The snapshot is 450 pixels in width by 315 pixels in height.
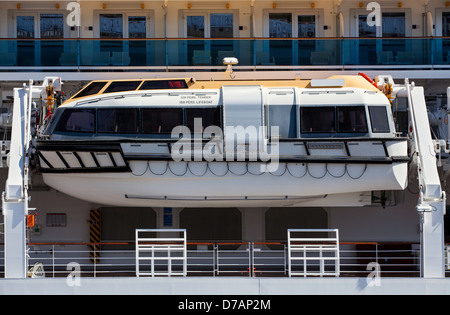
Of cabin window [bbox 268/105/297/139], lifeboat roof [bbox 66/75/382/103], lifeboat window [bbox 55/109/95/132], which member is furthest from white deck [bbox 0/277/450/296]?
lifeboat roof [bbox 66/75/382/103]

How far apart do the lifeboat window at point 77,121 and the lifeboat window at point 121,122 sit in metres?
0.14

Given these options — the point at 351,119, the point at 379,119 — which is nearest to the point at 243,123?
the point at 351,119

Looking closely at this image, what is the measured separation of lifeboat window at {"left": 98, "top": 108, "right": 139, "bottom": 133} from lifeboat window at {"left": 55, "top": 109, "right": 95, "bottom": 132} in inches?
5.6

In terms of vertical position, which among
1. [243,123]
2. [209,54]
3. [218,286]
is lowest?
[218,286]

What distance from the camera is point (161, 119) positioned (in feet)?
32.3

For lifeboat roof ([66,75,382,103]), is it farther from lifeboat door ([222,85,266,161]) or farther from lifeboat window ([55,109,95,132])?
lifeboat door ([222,85,266,161])

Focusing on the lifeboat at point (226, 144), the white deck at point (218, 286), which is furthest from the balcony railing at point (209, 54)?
the white deck at point (218, 286)

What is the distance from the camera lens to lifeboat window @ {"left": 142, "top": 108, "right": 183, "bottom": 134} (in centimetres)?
984

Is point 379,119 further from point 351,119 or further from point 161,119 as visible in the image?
point 161,119

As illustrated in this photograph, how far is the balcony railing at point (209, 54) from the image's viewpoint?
475 inches

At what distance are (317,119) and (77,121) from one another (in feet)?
12.4

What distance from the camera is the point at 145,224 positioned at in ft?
39.8
